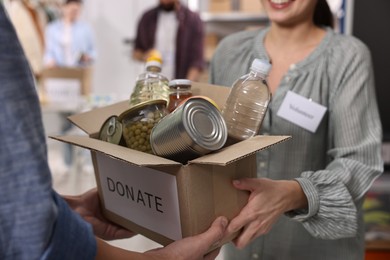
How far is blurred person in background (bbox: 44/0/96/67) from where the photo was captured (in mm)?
5426

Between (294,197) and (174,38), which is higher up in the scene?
(294,197)

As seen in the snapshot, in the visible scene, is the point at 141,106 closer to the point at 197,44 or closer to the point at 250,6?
the point at 197,44

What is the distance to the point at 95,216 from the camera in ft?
3.45

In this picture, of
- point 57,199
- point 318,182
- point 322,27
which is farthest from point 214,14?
point 57,199

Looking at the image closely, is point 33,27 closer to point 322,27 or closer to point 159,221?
point 322,27

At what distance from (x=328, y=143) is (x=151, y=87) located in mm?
547

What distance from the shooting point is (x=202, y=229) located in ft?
2.69

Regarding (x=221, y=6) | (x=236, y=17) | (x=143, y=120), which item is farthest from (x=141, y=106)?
(x=221, y=6)

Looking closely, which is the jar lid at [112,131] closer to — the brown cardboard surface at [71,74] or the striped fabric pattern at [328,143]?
the striped fabric pattern at [328,143]

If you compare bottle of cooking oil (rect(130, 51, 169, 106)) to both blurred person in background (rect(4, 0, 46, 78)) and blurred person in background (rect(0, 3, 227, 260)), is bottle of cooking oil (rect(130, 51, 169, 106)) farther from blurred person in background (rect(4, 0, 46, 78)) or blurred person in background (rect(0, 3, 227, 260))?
blurred person in background (rect(4, 0, 46, 78))

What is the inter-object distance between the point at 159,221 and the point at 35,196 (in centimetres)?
37

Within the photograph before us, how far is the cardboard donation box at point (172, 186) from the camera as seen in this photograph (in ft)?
2.52

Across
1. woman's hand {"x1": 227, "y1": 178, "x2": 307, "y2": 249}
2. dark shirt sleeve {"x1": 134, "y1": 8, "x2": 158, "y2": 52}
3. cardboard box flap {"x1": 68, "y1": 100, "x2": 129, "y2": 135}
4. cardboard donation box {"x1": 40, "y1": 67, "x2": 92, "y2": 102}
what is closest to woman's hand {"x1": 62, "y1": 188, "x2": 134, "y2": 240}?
cardboard box flap {"x1": 68, "y1": 100, "x2": 129, "y2": 135}

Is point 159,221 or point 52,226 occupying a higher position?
point 52,226
